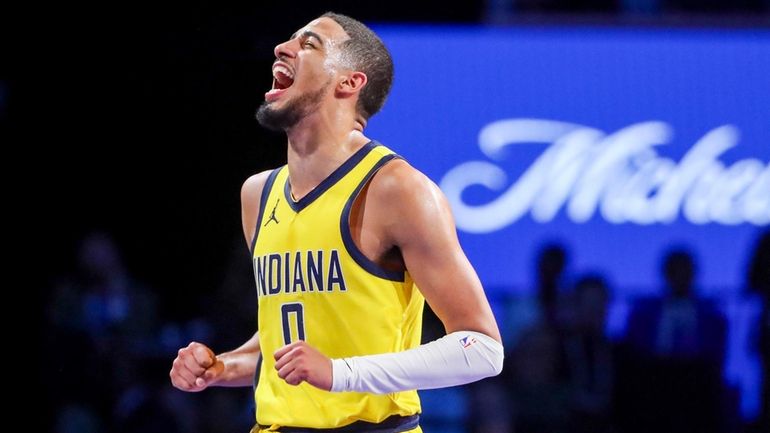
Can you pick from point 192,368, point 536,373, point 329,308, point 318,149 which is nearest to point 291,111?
point 318,149

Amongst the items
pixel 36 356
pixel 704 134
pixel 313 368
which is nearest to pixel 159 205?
pixel 36 356

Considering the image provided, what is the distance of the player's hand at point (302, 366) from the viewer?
221cm

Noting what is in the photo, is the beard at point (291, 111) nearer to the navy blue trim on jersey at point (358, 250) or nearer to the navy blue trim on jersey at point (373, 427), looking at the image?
the navy blue trim on jersey at point (358, 250)

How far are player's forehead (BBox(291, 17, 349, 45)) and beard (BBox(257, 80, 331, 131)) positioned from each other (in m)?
0.13

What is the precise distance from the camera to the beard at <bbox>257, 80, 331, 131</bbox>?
107 inches

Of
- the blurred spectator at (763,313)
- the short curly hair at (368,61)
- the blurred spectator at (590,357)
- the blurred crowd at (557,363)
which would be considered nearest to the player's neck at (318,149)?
the short curly hair at (368,61)

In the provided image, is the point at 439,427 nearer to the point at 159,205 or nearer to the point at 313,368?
the point at 159,205

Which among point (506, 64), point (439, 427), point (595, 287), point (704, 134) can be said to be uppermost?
point (506, 64)

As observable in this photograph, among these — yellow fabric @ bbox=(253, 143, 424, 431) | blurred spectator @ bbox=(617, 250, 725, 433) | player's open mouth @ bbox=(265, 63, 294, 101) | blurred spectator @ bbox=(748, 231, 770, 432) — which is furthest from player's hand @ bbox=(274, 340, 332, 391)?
blurred spectator @ bbox=(748, 231, 770, 432)

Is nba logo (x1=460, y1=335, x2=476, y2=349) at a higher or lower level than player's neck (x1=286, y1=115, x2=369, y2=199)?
lower

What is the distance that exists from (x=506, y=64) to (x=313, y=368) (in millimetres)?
4079

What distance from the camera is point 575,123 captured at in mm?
6082

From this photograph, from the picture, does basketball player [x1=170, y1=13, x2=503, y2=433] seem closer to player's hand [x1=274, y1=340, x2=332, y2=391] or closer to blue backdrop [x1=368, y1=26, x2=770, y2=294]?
player's hand [x1=274, y1=340, x2=332, y2=391]

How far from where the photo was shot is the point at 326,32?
111 inches
